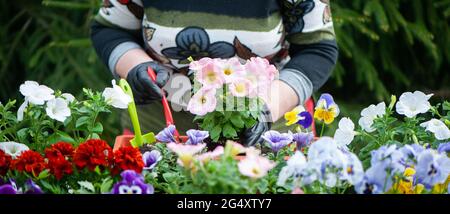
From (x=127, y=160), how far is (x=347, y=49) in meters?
1.82

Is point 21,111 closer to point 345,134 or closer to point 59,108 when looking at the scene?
point 59,108

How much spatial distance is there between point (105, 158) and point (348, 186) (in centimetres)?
34

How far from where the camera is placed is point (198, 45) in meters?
1.57

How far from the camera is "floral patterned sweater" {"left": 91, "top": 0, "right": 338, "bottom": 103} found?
1550mm

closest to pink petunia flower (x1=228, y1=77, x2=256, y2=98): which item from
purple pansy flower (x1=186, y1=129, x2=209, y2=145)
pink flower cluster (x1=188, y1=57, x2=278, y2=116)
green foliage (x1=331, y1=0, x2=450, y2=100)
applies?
pink flower cluster (x1=188, y1=57, x2=278, y2=116)

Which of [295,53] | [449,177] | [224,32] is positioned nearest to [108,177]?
[449,177]

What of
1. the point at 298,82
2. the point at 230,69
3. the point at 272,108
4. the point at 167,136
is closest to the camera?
the point at 230,69

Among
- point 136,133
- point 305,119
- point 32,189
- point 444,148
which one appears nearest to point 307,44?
point 305,119

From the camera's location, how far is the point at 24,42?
10.1ft

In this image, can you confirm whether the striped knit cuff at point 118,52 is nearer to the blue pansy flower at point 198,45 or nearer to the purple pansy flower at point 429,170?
the blue pansy flower at point 198,45

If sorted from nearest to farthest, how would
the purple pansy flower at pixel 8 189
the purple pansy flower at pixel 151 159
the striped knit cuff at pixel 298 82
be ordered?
the purple pansy flower at pixel 8 189 → the purple pansy flower at pixel 151 159 → the striped knit cuff at pixel 298 82

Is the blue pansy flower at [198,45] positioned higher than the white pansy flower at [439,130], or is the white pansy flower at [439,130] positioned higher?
the white pansy flower at [439,130]

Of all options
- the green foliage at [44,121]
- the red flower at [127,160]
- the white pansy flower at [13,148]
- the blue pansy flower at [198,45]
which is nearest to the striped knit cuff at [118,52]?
the blue pansy flower at [198,45]

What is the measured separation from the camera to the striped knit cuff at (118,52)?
1643 millimetres
